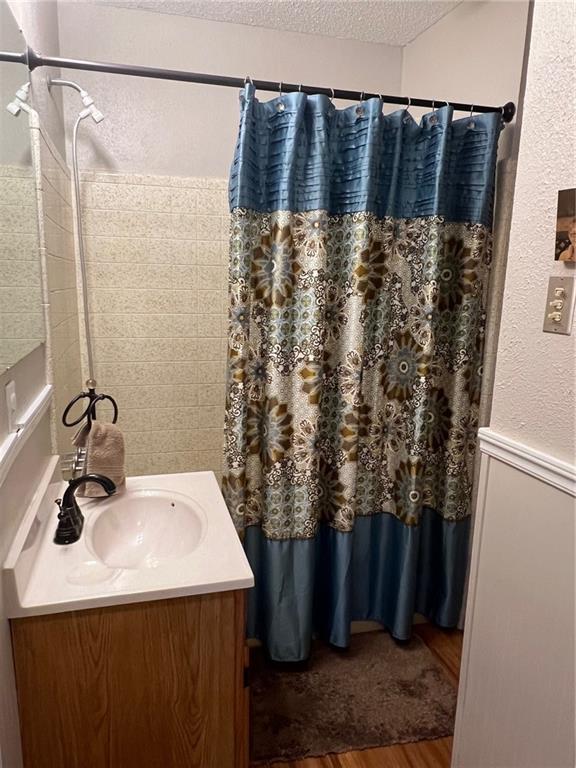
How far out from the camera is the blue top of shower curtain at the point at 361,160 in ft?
5.36

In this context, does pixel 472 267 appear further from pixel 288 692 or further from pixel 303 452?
pixel 288 692

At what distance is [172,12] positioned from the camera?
2.14 m

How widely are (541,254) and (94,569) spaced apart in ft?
3.78

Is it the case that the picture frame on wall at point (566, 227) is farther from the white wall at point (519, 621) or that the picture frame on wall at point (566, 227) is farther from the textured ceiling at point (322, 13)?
the textured ceiling at point (322, 13)

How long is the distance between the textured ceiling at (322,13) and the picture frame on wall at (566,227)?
1652 millimetres

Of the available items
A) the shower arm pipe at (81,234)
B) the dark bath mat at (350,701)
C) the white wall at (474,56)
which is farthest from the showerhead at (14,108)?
the dark bath mat at (350,701)

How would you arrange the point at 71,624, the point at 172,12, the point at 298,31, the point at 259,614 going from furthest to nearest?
the point at 298,31 < the point at 172,12 < the point at 259,614 < the point at 71,624

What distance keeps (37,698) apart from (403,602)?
1386mm

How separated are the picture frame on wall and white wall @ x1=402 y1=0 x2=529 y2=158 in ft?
3.63

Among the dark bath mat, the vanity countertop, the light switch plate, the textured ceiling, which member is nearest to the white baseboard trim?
the light switch plate

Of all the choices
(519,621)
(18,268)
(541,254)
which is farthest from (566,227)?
(18,268)

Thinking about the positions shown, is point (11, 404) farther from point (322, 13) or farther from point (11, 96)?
point (322, 13)

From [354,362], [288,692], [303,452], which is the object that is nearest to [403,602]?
[288,692]

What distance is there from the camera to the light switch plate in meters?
0.92
